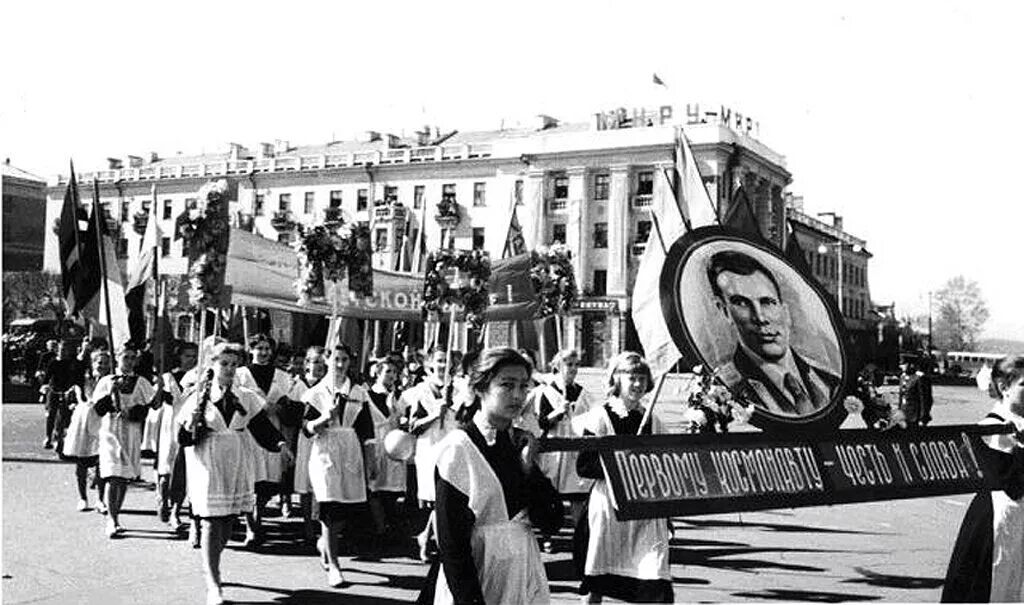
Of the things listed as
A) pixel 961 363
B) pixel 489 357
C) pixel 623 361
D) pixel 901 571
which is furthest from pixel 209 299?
pixel 961 363

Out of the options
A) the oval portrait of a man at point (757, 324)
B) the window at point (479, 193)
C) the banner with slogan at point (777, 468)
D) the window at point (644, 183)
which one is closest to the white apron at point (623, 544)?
the banner with slogan at point (777, 468)

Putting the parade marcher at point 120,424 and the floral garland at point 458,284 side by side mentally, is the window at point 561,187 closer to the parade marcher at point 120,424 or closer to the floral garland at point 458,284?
the floral garland at point 458,284

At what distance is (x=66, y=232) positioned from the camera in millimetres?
9867

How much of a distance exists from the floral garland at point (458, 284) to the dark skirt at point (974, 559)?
23.0 ft

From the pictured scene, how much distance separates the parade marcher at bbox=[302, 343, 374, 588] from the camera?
23.9ft

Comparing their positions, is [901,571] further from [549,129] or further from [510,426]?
[549,129]

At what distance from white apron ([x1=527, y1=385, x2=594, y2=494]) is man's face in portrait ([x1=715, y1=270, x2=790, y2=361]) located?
1.17 m

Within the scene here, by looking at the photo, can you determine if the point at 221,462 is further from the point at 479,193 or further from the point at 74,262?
the point at 479,193

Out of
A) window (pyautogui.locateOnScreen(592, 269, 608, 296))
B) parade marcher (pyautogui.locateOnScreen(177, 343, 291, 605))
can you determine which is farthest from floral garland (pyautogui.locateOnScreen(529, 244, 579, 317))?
window (pyautogui.locateOnScreen(592, 269, 608, 296))

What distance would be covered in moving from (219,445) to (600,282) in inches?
1834

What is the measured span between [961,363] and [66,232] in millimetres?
45410

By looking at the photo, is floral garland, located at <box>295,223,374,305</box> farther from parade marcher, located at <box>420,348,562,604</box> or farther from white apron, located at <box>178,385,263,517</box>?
parade marcher, located at <box>420,348,562,604</box>

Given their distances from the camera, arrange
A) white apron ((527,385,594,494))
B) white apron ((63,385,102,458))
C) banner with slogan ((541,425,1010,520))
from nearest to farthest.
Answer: banner with slogan ((541,425,1010,520)) → white apron ((527,385,594,494)) → white apron ((63,385,102,458))

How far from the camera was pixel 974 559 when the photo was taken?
18.3 ft
